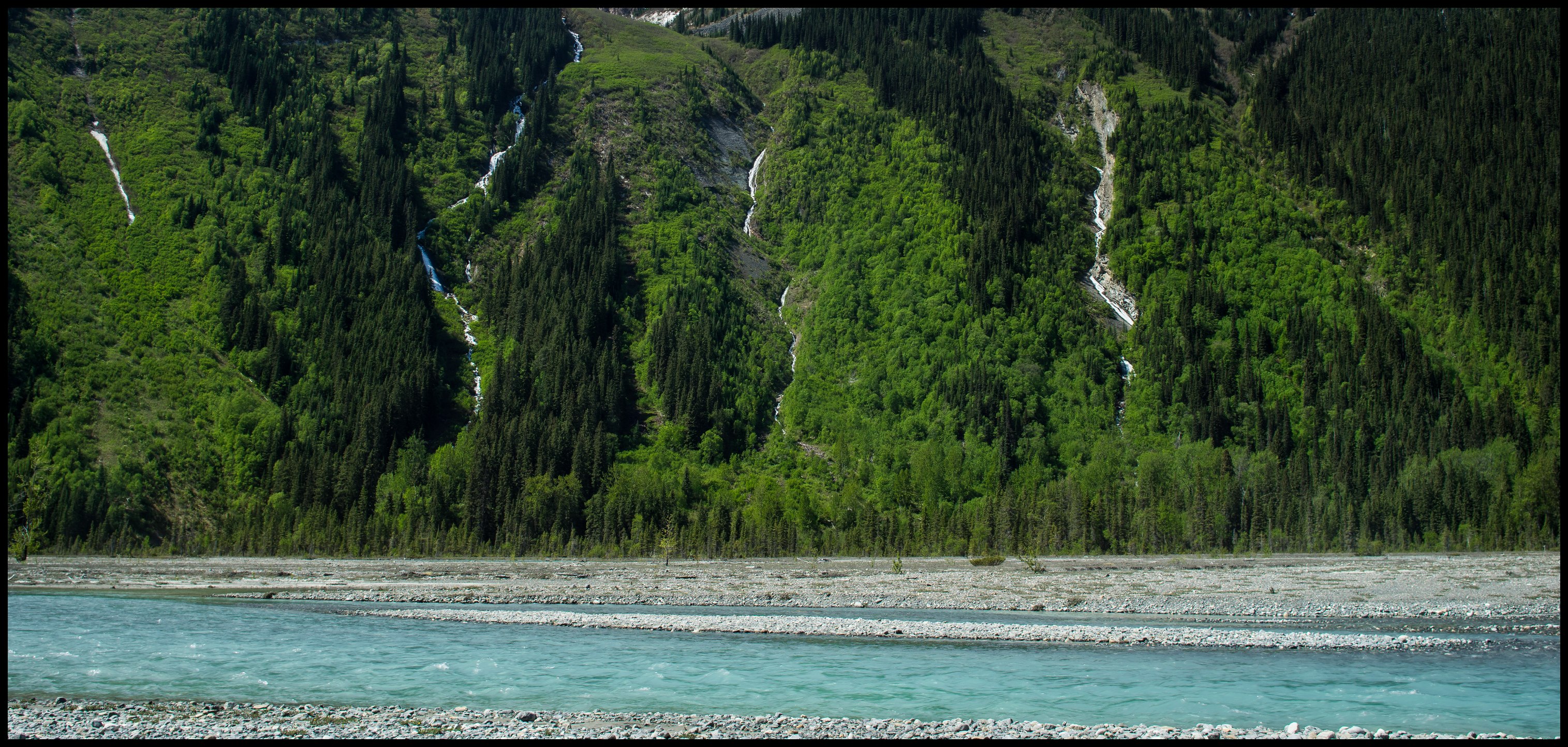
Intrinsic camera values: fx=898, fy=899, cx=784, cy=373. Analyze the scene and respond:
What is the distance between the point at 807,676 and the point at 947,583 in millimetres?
33819

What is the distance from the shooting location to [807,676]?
23.7 meters

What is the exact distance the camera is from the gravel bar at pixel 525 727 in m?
16.4

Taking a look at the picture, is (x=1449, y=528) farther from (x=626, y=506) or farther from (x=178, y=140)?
(x=178, y=140)

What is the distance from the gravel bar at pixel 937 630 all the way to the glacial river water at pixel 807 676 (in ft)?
4.67

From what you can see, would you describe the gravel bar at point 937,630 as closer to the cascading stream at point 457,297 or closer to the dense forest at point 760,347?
the dense forest at point 760,347

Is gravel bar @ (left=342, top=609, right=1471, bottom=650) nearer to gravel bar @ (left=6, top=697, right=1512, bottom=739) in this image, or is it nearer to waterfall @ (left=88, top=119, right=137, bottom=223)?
gravel bar @ (left=6, top=697, right=1512, bottom=739)

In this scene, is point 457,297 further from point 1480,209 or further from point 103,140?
point 1480,209

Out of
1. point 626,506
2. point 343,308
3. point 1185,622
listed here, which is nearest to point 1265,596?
point 1185,622

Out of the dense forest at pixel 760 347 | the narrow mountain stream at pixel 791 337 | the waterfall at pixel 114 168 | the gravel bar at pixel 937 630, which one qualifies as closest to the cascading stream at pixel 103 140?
the waterfall at pixel 114 168

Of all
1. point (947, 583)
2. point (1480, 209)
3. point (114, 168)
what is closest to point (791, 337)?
point (947, 583)

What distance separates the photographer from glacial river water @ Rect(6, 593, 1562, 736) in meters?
19.2

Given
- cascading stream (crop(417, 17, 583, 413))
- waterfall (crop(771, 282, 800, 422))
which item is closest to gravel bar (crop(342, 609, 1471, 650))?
waterfall (crop(771, 282, 800, 422))

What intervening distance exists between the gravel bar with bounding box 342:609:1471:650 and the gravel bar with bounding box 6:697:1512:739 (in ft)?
40.4

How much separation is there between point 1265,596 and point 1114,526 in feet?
224
